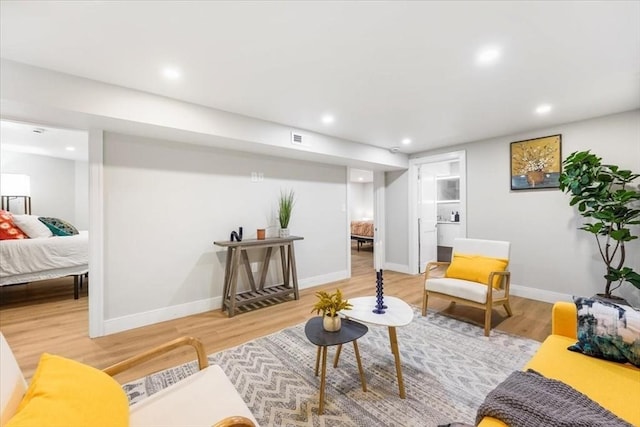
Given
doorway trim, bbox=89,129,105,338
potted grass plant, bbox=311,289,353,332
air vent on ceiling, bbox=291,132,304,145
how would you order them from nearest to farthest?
potted grass plant, bbox=311,289,353,332
doorway trim, bbox=89,129,105,338
air vent on ceiling, bbox=291,132,304,145

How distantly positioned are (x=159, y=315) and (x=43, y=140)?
3621 mm

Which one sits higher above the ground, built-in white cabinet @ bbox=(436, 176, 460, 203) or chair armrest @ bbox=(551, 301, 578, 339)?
built-in white cabinet @ bbox=(436, 176, 460, 203)

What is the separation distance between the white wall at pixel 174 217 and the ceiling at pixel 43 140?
3.71ft

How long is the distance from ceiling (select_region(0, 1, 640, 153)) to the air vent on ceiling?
0.52 meters

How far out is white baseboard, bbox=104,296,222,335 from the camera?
2.87 m

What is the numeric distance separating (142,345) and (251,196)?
2111 millimetres

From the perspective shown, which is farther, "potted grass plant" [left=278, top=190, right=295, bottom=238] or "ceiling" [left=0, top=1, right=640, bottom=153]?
"potted grass plant" [left=278, top=190, right=295, bottom=238]

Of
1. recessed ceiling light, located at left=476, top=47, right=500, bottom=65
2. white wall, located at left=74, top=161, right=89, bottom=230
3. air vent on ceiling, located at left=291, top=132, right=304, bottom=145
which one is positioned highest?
recessed ceiling light, located at left=476, top=47, right=500, bottom=65

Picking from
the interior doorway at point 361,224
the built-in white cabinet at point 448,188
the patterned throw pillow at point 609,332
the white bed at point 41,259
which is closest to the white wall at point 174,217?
the white bed at point 41,259

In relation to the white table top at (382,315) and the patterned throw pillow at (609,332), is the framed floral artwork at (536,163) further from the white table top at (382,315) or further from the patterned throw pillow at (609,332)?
the white table top at (382,315)

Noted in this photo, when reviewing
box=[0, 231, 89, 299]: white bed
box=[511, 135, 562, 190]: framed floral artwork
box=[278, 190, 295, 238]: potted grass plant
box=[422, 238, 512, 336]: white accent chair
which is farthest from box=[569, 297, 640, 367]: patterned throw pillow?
box=[0, 231, 89, 299]: white bed

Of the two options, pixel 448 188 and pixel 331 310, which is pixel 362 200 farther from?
pixel 331 310

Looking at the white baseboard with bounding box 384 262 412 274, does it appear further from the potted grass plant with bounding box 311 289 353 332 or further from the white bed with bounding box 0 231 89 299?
the white bed with bounding box 0 231 89 299

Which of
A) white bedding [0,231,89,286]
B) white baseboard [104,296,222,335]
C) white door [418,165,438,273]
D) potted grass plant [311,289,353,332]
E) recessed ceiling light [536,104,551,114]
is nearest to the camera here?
potted grass plant [311,289,353,332]
